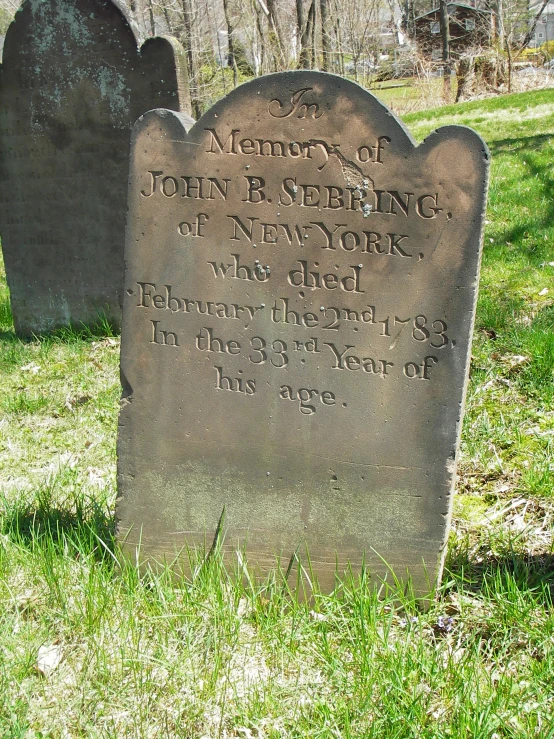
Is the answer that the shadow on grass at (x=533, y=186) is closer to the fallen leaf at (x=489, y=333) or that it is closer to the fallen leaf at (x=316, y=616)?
the fallen leaf at (x=489, y=333)

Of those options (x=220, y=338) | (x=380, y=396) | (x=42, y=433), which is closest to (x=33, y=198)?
(x=42, y=433)

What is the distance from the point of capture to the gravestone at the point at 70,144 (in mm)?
5418

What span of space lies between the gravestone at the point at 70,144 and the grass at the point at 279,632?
240 cm

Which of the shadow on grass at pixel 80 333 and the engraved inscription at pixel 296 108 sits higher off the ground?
the engraved inscription at pixel 296 108

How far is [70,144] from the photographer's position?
574cm

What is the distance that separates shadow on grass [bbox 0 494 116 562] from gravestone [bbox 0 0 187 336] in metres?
2.82

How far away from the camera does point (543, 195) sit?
7816mm

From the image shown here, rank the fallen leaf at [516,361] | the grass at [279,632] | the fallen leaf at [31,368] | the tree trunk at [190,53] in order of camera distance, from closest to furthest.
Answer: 1. the grass at [279,632]
2. the fallen leaf at [516,361]
3. the fallen leaf at [31,368]
4. the tree trunk at [190,53]

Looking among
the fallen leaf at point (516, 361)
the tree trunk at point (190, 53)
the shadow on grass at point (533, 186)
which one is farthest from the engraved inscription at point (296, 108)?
the tree trunk at point (190, 53)

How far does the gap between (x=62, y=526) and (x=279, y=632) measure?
116 centimetres

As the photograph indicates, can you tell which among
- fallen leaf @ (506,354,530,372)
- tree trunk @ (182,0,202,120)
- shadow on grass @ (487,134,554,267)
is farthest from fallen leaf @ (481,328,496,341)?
tree trunk @ (182,0,202,120)

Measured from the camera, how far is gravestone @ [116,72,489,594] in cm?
251

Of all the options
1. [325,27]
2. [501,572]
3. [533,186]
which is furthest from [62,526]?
[325,27]

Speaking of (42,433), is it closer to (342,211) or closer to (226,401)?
(226,401)
